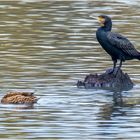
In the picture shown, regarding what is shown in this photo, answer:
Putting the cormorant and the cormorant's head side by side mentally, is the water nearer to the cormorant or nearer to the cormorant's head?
the cormorant

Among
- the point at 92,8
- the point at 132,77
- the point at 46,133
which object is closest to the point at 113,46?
the point at 132,77

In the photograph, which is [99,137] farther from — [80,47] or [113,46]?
[80,47]

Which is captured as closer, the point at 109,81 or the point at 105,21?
the point at 109,81

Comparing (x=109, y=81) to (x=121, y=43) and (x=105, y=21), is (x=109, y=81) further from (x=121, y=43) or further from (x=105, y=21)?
(x=105, y=21)

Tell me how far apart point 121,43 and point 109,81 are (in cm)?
94

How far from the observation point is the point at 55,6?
33.8 m

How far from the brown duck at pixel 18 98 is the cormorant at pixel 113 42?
300 centimetres

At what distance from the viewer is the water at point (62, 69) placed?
16.6 metres

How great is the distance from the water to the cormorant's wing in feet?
1.74

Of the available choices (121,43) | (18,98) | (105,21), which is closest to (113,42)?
(121,43)

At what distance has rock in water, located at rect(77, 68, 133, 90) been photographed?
20812 millimetres

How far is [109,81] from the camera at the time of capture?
2105 centimetres

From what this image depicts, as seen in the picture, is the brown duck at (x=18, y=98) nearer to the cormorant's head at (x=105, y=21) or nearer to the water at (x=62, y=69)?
the water at (x=62, y=69)

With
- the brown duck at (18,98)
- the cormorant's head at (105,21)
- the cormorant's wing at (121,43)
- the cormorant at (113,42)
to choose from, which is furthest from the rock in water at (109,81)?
the brown duck at (18,98)
